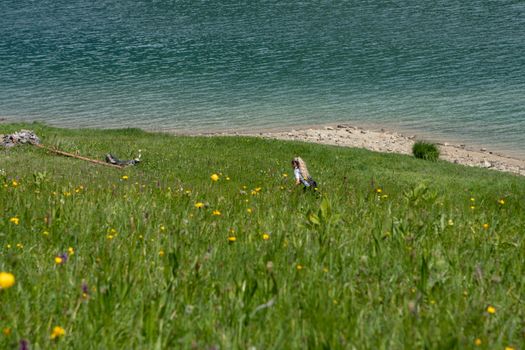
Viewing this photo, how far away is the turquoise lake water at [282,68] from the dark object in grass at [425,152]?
4343 mm

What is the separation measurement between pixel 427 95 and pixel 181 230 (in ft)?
117

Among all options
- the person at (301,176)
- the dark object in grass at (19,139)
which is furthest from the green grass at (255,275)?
the dark object in grass at (19,139)

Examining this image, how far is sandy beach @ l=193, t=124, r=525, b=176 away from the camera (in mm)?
28406

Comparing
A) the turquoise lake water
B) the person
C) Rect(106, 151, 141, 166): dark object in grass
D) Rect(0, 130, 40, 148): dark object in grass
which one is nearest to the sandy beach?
the turquoise lake water

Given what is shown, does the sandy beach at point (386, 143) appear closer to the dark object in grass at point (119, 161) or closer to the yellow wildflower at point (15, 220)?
the dark object in grass at point (119, 161)

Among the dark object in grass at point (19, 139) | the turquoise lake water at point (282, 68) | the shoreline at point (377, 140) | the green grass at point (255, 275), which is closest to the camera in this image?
the green grass at point (255, 275)

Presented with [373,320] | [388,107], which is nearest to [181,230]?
[373,320]

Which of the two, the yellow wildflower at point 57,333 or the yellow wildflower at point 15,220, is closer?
the yellow wildflower at point 57,333

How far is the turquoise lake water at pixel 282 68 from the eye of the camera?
121 ft

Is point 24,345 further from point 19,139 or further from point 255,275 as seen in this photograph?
point 19,139

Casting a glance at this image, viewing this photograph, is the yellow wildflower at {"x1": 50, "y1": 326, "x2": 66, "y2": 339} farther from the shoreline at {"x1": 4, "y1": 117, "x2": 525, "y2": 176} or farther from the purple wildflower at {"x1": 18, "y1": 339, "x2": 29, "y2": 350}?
the shoreline at {"x1": 4, "y1": 117, "x2": 525, "y2": 176}

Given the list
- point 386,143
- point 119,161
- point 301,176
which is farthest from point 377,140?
point 301,176

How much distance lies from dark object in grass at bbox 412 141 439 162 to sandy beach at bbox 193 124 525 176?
49.0 inches

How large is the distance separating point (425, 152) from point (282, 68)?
72.5ft
